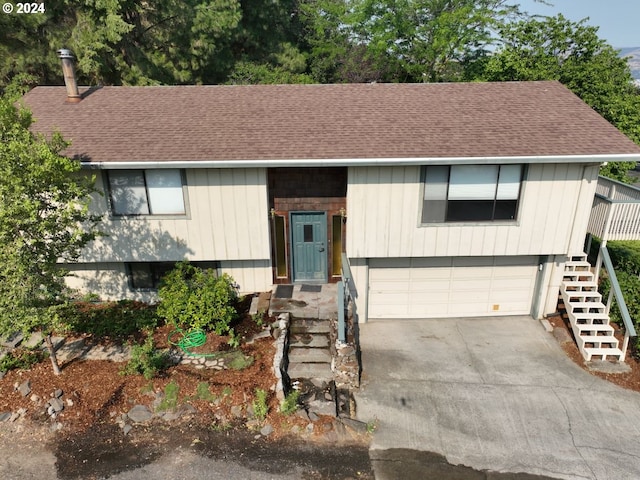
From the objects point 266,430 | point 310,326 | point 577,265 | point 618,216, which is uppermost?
point 618,216

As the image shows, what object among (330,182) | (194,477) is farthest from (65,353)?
(330,182)

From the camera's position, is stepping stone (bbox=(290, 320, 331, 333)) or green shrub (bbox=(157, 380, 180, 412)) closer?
green shrub (bbox=(157, 380, 180, 412))

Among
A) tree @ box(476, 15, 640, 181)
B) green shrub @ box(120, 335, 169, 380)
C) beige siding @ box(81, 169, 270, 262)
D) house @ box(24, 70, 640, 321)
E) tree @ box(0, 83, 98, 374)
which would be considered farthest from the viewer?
tree @ box(476, 15, 640, 181)

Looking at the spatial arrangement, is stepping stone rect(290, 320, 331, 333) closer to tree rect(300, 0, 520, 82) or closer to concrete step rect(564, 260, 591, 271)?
concrete step rect(564, 260, 591, 271)

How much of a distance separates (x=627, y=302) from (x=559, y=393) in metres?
3.77

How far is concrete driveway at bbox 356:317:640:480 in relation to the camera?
763 cm

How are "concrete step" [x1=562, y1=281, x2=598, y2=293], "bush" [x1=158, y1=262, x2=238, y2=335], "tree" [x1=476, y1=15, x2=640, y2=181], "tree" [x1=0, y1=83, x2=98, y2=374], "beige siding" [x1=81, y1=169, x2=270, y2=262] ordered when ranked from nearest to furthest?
"tree" [x1=0, y1=83, x2=98, y2=374] → "bush" [x1=158, y1=262, x2=238, y2=335] → "beige siding" [x1=81, y1=169, x2=270, y2=262] → "concrete step" [x1=562, y1=281, x2=598, y2=293] → "tree" [x1=476, y1=15, x2=640, y2=181]

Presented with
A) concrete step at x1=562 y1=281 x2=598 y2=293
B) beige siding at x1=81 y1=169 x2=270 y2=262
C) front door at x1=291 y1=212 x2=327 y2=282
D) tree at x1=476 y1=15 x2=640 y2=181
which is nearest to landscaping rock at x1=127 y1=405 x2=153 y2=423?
beige siding at x1=81 y1=169 x2=270 y2=262

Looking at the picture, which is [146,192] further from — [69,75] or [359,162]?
[359,162]

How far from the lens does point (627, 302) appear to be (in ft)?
36.2

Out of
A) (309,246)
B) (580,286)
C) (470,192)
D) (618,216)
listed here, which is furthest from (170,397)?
(618,216)

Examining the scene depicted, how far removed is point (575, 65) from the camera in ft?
63.4

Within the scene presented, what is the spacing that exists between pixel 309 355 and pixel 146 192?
551 cm

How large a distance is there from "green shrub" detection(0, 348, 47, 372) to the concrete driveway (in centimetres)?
712
